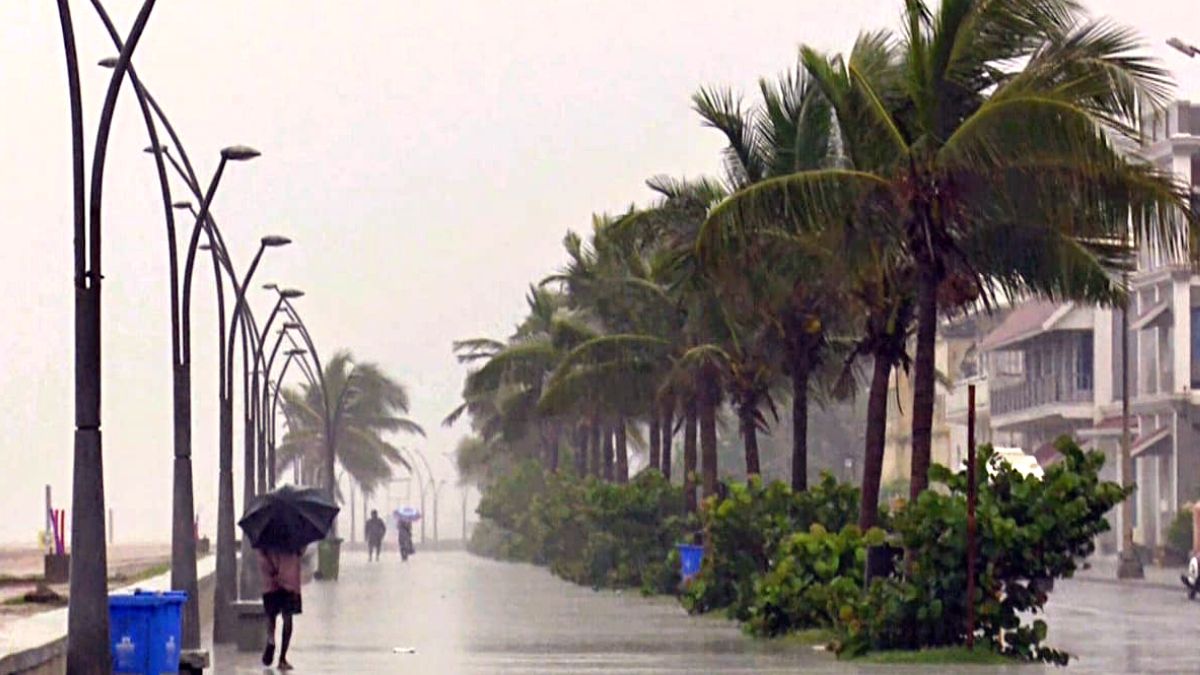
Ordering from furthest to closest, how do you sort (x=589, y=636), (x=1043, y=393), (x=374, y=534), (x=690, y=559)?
(x=374, y=534), (x=1043, y=393), (x=690, y=559), (x=589, y=636)

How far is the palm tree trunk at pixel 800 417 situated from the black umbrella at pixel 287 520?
40.8ft

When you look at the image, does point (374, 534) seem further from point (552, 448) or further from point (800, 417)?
point (800, 417)

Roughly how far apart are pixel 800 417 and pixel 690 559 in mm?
6793

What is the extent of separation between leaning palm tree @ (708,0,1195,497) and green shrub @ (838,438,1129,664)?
6.28 feet

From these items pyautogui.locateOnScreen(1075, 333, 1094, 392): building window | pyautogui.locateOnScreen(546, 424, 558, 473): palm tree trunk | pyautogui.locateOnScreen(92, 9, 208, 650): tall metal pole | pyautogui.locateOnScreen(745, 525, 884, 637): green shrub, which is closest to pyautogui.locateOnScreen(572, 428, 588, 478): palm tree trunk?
pyautogui.locateOnScreen(546, 424, 558, 473): palm tree trunk

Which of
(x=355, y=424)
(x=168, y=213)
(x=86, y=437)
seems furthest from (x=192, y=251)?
(x=355, y=424)

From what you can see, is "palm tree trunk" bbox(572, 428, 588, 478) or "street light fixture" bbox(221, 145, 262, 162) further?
"palm tree trunk" bbox(572, 428, 588, 478)

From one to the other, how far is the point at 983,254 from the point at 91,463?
1437cm

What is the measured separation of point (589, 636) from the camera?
38.8 m

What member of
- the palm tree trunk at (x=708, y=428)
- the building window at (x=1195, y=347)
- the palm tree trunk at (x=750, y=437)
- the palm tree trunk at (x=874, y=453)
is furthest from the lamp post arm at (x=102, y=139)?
the building window at (x=1195, y=347)

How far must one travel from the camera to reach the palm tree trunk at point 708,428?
53750 millimetres

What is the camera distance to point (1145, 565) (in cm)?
8588

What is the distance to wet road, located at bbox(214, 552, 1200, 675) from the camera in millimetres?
30625

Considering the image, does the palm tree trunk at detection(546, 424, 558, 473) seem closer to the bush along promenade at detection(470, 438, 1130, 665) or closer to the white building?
the white building
